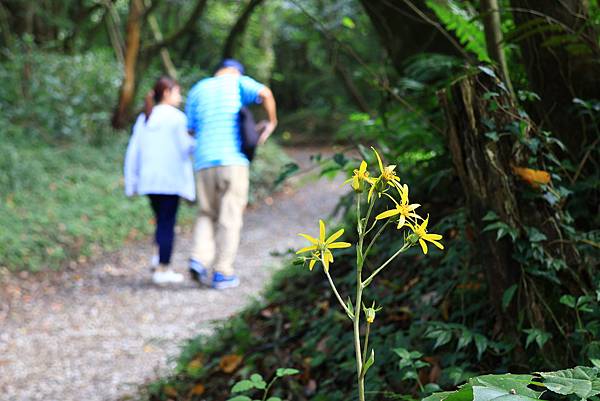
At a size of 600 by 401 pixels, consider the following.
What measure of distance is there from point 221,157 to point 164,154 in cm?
63

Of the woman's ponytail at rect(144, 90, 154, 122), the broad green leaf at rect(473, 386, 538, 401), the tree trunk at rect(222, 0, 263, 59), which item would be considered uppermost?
the tree trunk at rect(222, 0, 263, 59)

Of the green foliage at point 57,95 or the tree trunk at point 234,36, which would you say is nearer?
the tree trunk at point 234,36

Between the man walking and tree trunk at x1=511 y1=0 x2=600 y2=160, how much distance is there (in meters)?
3.65

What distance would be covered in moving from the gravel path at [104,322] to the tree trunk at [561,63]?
1.14m

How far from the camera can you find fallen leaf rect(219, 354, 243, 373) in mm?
4065

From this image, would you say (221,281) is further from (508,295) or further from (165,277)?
(508,295)

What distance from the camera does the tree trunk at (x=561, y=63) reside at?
2.96 metres

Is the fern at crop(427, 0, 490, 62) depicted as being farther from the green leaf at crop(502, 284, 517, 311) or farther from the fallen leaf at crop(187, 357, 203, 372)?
the fallen leaf at crop(187, 357, 203, 372)

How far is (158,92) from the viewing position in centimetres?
702

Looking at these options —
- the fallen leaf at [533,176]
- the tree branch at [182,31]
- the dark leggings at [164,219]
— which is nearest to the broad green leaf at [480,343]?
the fallen leaf at [533,176]

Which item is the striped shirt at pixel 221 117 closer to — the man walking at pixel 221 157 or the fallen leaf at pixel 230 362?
the man walking at pixel 221 157

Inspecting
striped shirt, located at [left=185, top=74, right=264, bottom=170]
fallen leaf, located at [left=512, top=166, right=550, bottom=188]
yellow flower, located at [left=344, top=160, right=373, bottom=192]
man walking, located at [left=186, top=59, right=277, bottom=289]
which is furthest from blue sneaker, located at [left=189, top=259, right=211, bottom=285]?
yellow flower, located at [left=344, top=160, right=373, bottom=192]

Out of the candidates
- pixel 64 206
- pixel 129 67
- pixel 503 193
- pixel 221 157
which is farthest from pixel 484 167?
pixel 129 67

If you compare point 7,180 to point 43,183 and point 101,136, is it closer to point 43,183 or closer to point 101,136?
point 43,183
